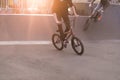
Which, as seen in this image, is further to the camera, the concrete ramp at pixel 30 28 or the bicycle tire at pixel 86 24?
the bicycle tire at pixel 86 24

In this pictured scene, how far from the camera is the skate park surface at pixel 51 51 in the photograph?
8.20 meters

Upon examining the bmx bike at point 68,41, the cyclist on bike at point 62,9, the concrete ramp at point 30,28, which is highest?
the cyclist on bike at point 62,9

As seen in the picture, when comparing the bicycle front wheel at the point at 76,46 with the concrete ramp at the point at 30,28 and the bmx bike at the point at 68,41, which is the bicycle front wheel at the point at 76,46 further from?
the concrete ramp at the point at 30,28

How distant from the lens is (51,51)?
11.0 metres

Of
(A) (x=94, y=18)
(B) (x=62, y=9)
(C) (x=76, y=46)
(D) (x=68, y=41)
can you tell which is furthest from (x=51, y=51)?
(A) (x=94, y=18)

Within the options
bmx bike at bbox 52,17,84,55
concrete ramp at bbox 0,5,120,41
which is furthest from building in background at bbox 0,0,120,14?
bmx bike at bbox 52,17,84,55

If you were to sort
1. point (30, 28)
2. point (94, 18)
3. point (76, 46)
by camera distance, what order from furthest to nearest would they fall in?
point (94, 18), point (30, 28), point (76, 46)

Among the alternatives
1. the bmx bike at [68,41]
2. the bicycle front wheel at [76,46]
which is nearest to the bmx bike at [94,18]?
the bmx bike at [68,41]

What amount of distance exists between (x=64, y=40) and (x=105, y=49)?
148cm

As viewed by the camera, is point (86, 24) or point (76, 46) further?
point (86, 24)

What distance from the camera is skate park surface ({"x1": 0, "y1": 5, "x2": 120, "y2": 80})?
26.9 feet

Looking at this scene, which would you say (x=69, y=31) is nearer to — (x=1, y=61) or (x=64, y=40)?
(x=64, y=40)

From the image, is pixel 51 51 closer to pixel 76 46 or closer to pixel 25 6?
pixel 76 46

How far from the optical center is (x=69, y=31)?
35.3 ft
